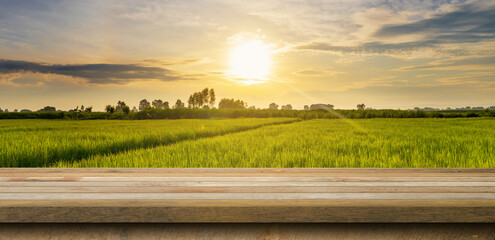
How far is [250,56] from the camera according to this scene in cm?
1129

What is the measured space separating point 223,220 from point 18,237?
147 centimetres

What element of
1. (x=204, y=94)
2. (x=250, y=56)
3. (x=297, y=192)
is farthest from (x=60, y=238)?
(x=204, y=94)

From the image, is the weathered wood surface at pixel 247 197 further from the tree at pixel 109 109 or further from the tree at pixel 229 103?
the tree at pixel 229 103

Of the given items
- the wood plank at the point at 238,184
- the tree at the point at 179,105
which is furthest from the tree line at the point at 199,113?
the wood plank at the point at 238,184

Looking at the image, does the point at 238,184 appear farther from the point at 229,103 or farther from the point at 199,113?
the point at 229,103

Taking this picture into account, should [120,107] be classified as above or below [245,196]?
above

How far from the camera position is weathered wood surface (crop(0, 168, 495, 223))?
2154 millimetres

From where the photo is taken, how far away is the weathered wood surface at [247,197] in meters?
2.15

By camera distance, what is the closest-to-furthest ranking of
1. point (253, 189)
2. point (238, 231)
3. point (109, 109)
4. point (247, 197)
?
point (238, 231), point (247, 197), point (253, 189), point (109, 109)

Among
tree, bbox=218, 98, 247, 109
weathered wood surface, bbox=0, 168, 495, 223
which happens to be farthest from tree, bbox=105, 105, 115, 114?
weathered wood surface, bbox=0, 168, 495, 223

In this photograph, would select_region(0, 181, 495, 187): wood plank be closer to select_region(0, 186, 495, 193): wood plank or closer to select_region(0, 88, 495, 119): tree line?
select_region(0, 186, 495, 193): wood plank

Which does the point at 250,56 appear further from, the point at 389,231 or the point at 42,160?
the point at 389,231

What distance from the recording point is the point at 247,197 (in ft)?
7.89

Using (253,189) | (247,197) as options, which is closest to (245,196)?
(247,197)
